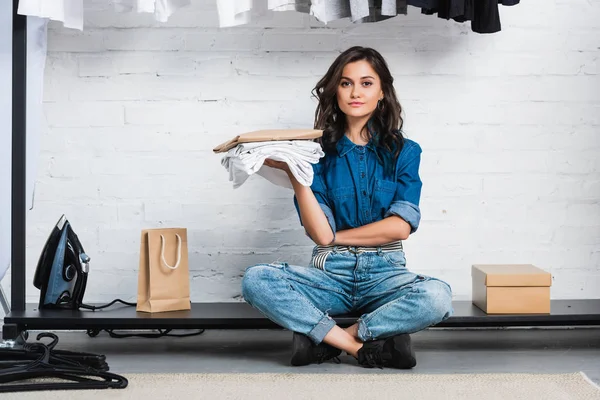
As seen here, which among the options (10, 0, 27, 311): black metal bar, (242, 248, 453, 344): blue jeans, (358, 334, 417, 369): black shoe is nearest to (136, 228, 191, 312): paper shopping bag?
(242, 248, 453, 344): blue jeans

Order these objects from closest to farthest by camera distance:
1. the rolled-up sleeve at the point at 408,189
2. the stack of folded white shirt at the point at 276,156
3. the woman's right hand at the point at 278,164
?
the stack of folded white shirt at the point at 276,156, the woman's right hand at the point at 278,164, the rolled-up sleeve at the point at 408,189

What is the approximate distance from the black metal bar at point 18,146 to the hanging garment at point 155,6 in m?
0.30

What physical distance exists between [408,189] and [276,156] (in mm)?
465

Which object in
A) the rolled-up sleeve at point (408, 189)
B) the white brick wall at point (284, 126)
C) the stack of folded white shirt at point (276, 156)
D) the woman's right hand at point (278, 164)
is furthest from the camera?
the white brick wall at point (284, 126)

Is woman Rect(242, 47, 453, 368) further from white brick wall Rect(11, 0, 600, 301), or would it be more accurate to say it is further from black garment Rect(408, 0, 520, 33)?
white brick wall Rect(11, 0, 600, 301)

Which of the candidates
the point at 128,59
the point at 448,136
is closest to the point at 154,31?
the point at 128,59

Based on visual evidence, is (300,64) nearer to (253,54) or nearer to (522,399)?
(253,54)

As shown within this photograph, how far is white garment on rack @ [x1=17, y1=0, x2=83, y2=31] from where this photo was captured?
2.41 m

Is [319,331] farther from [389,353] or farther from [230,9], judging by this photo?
[230,9]

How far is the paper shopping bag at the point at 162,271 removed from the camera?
254cm

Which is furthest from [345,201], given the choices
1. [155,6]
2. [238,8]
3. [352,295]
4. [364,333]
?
[155,6]

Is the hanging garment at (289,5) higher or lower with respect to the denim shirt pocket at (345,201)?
higher

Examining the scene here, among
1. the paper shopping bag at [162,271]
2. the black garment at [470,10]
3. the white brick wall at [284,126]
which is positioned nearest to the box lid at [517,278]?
the white brick wall at [284,126]

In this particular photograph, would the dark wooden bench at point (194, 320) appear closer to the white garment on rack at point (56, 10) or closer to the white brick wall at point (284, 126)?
the white brick wall at point (284, 126)
